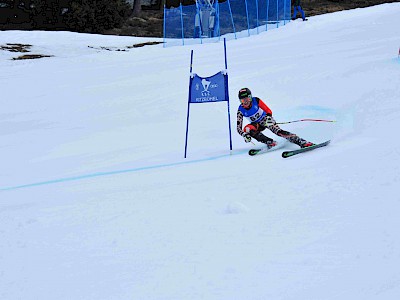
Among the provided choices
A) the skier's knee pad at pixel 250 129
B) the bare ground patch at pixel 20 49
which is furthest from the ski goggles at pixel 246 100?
the bare ground patch at pixel 20 49

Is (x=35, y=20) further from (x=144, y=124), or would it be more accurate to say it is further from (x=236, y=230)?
(x=236, y=230)

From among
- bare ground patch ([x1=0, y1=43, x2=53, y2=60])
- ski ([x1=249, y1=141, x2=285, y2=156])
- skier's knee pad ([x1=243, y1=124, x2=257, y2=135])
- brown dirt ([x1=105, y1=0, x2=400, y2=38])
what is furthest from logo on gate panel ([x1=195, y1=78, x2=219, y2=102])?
brown dirt ([x1=105, y1=0, x2=400, y2=38])

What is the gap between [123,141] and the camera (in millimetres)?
12180

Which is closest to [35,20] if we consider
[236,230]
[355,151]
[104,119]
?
[104,119]

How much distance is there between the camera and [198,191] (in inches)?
303

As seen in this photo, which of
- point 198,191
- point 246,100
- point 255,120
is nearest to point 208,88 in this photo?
point 246,100

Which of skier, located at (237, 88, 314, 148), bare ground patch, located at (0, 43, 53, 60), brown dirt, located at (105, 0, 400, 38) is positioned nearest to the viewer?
skier, located at (237, 88, 314, 148)

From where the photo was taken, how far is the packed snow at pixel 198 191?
5176 mm

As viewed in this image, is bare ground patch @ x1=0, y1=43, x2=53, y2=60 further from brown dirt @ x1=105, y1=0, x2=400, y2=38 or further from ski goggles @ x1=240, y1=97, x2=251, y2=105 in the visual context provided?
ski goggles @ x1=240, y1=97, x2=251, y2=105

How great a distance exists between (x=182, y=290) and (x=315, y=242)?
131 centimetres

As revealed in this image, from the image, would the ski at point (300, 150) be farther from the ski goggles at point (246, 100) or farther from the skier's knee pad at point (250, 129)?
the ski goggles at point (246, 100)

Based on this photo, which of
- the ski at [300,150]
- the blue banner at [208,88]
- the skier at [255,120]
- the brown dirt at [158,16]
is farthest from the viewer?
the brown dirt at [158,16]

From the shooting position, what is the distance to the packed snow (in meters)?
5.18

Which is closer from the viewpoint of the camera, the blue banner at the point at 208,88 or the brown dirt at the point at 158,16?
the blue banner at the point at 208,88
